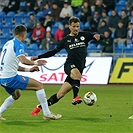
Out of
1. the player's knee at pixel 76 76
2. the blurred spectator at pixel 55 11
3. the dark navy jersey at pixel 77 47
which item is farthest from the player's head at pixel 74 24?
the blurred spectator at pixel 55 11

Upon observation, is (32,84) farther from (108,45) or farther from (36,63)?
(108,45)

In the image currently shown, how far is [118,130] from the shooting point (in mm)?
9461

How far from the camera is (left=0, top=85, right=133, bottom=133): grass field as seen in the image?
9586mm

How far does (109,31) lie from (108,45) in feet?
2.85

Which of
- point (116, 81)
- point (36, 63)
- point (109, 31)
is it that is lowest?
point (116, 81)

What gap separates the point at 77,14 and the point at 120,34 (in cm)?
364

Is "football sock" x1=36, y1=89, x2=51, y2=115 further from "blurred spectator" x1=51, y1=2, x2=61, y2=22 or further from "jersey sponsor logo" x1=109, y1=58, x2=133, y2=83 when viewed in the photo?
"blurred spectator" x1=51, y1=2, x2=61, y2=22

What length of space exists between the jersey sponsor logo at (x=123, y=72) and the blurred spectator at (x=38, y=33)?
4989mm

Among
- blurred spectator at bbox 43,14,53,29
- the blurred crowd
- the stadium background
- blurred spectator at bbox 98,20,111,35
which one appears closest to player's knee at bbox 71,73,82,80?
the blurred crowd

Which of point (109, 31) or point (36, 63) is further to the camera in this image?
point (109, 31)

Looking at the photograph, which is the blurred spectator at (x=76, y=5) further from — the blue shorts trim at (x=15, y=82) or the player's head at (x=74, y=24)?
the blue shorts trim at (x=15, y=82)

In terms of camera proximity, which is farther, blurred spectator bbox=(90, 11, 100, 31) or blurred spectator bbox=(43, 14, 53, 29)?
blurred spectator bbox=(43, 14, 53, 29)

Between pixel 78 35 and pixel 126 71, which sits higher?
pixel 78 35

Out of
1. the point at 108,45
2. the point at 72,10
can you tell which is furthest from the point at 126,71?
the point at 72,10
